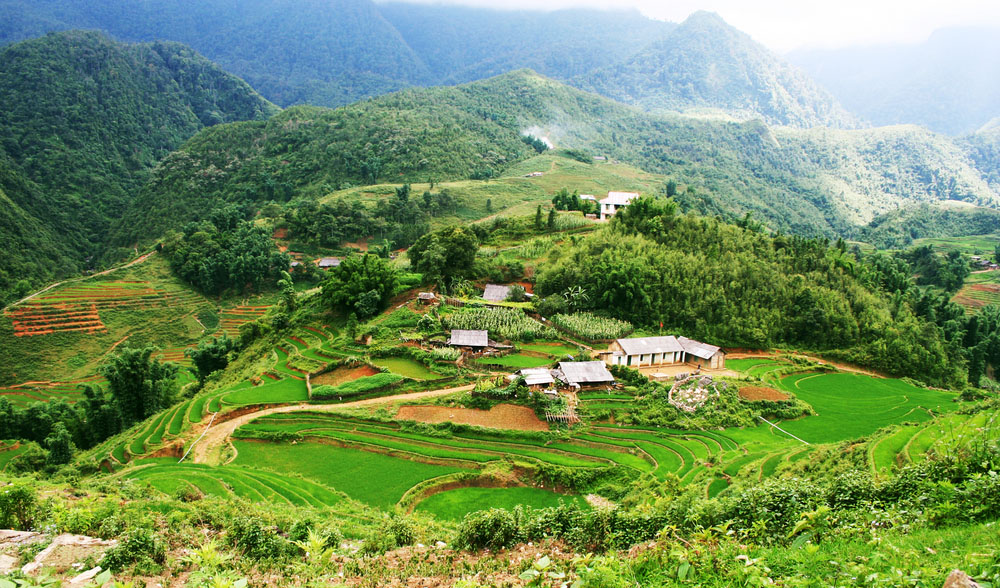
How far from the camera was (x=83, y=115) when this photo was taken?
107 m

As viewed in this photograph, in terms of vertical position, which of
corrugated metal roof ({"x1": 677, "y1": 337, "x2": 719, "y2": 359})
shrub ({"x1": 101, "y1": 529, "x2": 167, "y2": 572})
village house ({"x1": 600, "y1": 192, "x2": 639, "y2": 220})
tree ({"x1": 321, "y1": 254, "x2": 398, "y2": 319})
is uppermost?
village house ({"x1": 600, "y1": 192, "x2": 639, "y2": 220})

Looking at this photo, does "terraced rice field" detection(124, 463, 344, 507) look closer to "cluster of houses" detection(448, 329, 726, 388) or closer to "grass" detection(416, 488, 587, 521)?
"grass" detection(416, 488, 587, 521)

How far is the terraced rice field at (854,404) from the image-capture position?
28.2m

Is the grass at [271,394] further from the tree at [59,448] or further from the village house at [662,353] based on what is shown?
the village house at [662,353]

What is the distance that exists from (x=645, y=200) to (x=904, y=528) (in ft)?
143

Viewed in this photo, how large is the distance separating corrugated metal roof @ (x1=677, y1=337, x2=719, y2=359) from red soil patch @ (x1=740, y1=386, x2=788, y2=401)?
4322 millimetres

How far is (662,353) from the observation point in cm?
3644

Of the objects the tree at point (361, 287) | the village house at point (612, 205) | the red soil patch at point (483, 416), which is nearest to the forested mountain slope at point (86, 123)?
the tree at point (361, 287)

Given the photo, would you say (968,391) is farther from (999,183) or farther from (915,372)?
(999,183)

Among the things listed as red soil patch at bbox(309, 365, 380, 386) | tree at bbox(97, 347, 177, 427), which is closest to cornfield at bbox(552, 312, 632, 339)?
red soil patch at bbox(309, 365, 380, 386)

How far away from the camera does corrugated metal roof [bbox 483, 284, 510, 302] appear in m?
42.9

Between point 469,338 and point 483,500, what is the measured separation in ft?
49.5

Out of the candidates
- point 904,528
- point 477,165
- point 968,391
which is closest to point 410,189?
point 477,165

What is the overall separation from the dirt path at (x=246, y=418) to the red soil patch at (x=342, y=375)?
9.42 feet
